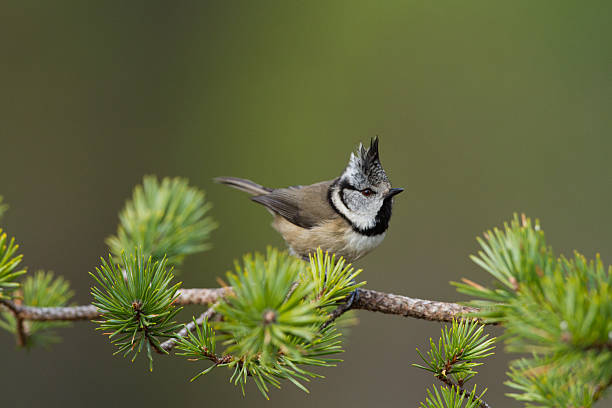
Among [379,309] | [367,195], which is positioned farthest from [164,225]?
[367,195]

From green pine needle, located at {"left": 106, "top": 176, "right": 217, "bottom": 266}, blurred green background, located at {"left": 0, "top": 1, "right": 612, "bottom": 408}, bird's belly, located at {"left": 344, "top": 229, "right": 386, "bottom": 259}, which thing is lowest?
green pine needle, located at {"left": 106, "top": 176, "right": 217, "bottom": 266}

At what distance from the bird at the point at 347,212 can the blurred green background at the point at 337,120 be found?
5.45 feet

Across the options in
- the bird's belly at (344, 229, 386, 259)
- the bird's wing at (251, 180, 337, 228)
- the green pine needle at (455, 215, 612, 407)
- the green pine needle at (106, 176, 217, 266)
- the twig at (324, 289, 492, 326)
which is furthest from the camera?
the bird's wing at (251, 180, 337, 228)

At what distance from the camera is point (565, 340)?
90cm

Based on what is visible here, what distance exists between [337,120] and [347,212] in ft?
7.44

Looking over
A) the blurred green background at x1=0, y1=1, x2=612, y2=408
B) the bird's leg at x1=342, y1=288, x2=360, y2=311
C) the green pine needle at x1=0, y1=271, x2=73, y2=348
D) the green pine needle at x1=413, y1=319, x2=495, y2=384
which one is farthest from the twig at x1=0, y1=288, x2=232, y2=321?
the blurred green background at x1=0, y1=1, x2=612, y2=408

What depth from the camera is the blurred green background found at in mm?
4172

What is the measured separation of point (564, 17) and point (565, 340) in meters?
4.59

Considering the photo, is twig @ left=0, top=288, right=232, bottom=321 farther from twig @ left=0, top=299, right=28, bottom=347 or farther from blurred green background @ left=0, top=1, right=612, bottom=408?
blurred green background @ left=0, top=1, right=612, bottom=408

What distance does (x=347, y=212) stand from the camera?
2.67 metres

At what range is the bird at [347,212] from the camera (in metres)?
2.56

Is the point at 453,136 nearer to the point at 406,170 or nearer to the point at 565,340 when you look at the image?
the point at 406,170

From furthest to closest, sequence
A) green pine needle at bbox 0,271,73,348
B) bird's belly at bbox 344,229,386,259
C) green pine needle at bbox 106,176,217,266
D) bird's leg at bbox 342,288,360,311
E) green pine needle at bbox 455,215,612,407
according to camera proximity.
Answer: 1. bird's belly at bbox 344,229,386,259
2. green pine needle at bbox 106,176,217,266
3. green pine needle at bbox 0,271,73,348
4. bird's leg at bbox 342,288,360,311
5. green pine needle at bbox 455,215,612,407

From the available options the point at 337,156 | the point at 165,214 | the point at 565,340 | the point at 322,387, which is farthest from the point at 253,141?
the point at 565,340
